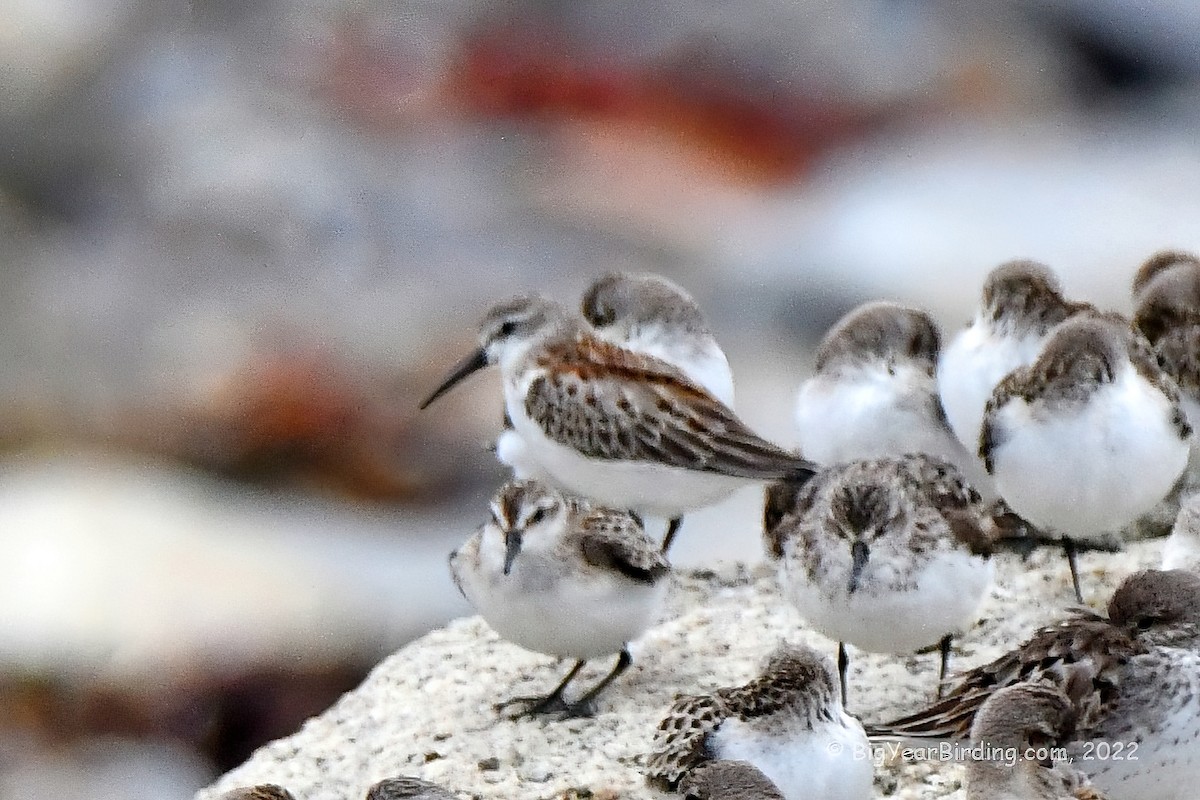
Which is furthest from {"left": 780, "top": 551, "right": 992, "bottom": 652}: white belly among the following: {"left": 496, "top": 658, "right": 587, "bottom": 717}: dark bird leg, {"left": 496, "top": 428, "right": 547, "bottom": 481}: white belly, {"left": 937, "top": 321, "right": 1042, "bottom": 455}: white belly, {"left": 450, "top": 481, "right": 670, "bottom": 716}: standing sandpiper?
{"left": 496, "top": 428, "right": 547, "bottom": 481}: white belly

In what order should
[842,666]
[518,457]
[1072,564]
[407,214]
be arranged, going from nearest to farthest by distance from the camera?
[842,666]
[1072,564]
[518,457]
[407,214]

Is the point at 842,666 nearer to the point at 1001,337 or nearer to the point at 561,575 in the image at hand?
the point at 561,575

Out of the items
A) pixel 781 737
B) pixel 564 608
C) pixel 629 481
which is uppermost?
pixel 629 481

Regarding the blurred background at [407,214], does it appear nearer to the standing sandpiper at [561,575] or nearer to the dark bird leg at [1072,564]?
the dark bird leg at [1072,564]

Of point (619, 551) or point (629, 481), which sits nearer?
point (619, 551)

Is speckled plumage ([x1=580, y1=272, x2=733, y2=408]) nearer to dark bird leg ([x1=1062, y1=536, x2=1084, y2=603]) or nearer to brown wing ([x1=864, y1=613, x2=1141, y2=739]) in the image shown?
dark bird leg ([x1=1062, y1=536, x2=1084, y2=603])

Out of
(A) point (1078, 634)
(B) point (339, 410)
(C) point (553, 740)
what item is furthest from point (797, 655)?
(B) point (339, 410)

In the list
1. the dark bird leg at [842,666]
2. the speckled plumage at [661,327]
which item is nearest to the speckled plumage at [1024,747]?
the dark bird leg at [842,666]

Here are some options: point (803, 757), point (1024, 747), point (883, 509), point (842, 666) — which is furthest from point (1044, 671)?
point (842, 666)
